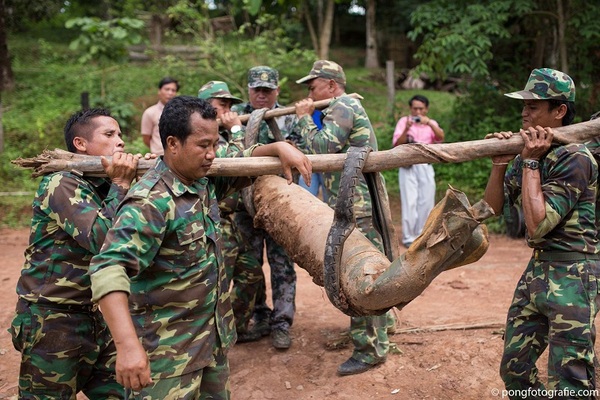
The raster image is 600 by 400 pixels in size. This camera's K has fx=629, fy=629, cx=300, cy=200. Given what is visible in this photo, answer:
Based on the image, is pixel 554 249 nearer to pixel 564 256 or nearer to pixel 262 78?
pixel 564 256

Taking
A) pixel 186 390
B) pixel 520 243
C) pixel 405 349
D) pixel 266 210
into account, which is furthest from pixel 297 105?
pixel 520 243

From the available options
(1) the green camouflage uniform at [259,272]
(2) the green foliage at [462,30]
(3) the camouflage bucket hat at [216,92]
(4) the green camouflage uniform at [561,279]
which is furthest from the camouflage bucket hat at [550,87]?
(2) the green foliage at [462,30]

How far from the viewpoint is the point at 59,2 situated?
16844 mm

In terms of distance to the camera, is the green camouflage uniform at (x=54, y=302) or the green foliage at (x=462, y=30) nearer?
the green camouflage uniform at (x=54, y=302)

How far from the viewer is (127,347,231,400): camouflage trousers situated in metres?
2.80

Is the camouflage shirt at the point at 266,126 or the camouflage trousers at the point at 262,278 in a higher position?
the camouflage shirt at the point at 266,126

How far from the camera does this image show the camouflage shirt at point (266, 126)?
5168mm

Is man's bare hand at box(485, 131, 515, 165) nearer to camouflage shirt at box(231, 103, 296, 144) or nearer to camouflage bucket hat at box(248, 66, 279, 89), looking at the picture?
camouflage shirt at box(231, 103, 296, 144)

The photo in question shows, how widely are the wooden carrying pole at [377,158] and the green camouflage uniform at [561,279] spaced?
0.14 meters

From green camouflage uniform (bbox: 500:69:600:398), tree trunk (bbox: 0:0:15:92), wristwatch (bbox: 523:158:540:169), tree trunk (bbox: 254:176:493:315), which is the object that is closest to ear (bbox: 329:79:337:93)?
tree trunk (bbox: 254:176:493:315)

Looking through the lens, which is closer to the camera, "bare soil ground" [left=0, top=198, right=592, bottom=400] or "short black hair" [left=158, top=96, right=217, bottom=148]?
"short black hair" [left=158, top=96, right=217, bottom=148]

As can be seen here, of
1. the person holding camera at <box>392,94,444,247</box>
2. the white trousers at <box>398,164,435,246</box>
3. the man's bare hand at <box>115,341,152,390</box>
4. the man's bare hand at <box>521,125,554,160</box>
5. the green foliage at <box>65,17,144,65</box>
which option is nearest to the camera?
the man's bare hand at <box>115,341,152,390</box>

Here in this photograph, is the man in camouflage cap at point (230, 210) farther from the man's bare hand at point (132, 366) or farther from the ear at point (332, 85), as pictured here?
the man's bare hand at point (132, 366)

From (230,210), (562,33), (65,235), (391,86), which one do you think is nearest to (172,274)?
(65,235)
